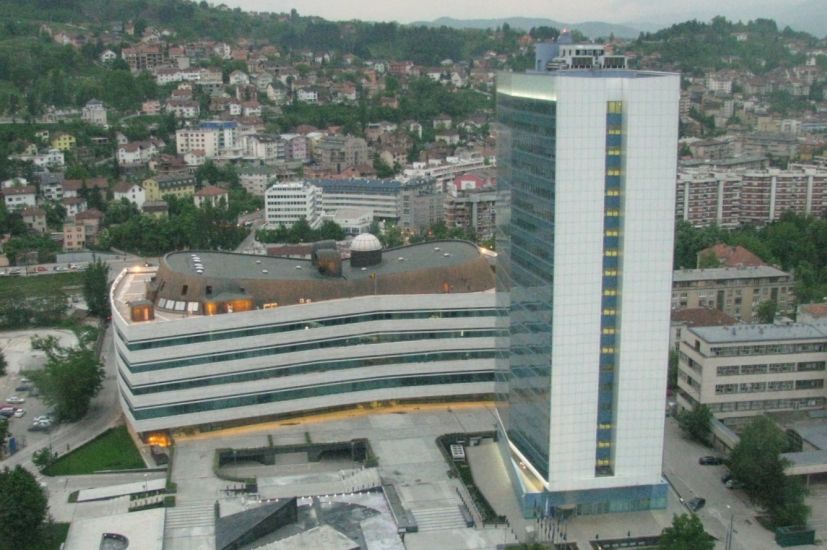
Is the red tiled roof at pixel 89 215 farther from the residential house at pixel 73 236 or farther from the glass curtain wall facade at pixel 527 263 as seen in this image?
the glass curtain wall facade at pixel 527 263

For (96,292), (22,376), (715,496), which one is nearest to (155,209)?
(96,292)

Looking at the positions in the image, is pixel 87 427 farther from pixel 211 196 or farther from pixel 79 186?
pixel 79 186

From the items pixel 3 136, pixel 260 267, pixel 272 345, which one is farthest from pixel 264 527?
pixel 3 136

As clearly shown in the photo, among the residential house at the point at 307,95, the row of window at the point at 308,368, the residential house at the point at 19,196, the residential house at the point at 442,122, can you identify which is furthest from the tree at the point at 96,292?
the residential house at the point at 307,95

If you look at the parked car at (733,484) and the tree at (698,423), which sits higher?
the tree at (698,423)

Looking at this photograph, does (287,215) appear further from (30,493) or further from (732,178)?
(30,493)

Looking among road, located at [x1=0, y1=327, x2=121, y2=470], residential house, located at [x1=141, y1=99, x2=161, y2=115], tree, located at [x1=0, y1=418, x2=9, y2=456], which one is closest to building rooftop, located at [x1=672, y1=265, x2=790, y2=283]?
road, located at [x1=0, y1=327, x2=121, y2=470]
